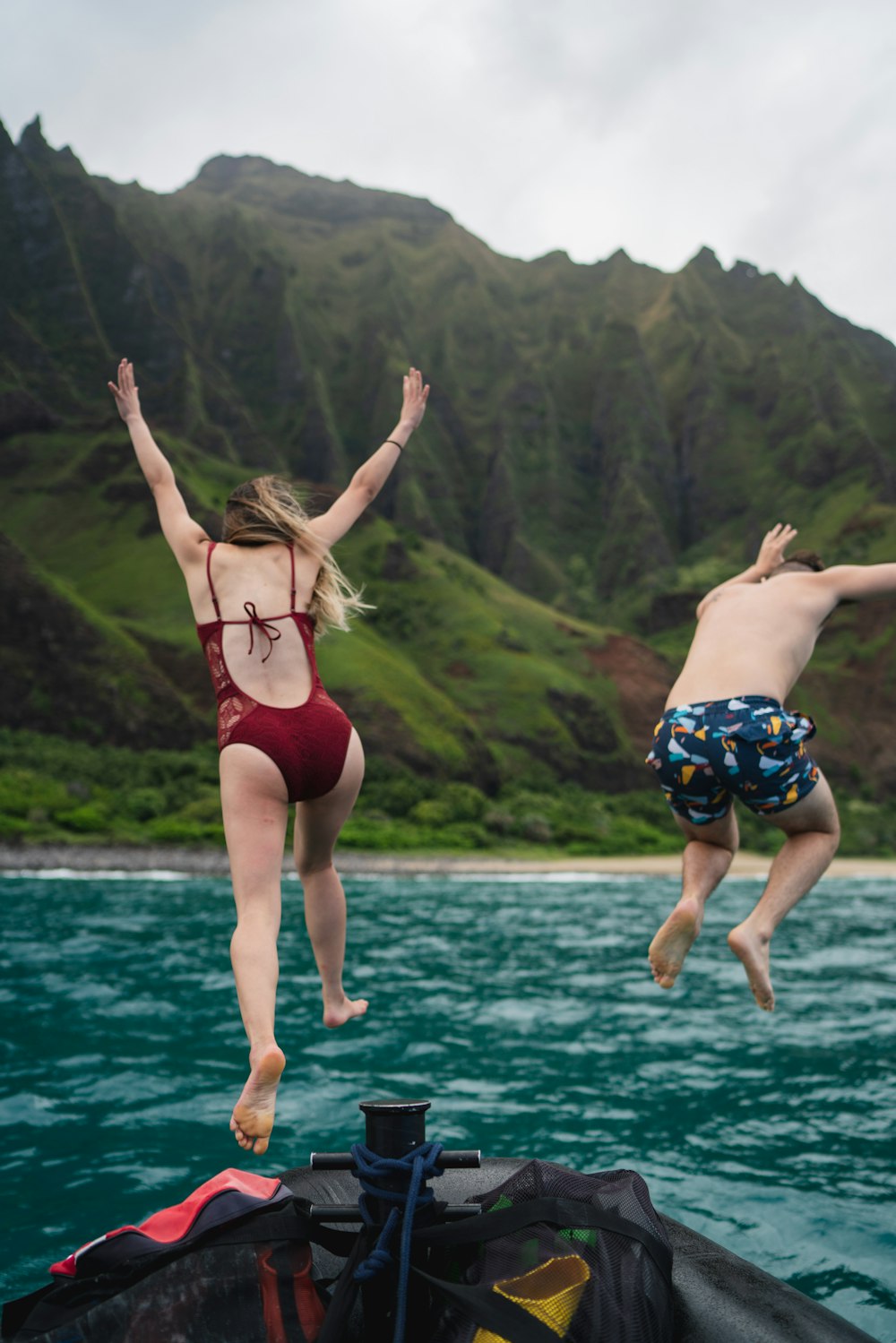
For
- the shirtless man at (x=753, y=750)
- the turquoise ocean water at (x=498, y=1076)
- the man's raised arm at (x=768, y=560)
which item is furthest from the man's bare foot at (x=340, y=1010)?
the man's raised arm at (x=768, y=560)

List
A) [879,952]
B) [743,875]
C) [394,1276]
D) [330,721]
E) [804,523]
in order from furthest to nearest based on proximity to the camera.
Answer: [804,523]
[743,875]
[879,952]
[330,721]
[394,1276]

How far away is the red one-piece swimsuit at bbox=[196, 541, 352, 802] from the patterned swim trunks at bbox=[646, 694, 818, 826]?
175 cm

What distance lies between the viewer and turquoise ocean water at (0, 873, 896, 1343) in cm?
709

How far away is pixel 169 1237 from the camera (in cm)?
346

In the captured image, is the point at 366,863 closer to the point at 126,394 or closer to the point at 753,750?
the point at 126,394

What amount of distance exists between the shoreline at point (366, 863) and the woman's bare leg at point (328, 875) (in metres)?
37.3

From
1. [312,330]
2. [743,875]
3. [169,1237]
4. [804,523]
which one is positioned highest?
[312,330]

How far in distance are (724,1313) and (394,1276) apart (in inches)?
45.4

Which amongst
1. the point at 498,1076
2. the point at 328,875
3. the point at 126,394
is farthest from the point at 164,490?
the point at 498,1076

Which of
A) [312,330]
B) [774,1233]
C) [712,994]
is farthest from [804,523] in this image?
[774,1233]

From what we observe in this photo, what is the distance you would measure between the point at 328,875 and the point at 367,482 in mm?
1920

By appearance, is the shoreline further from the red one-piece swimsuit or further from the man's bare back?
the red one-piece swimsuit

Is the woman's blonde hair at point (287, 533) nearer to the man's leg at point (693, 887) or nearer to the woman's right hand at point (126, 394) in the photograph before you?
the woman's right hand at point (126, 394)

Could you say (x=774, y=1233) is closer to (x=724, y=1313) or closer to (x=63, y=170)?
(x=724, y=1313)
